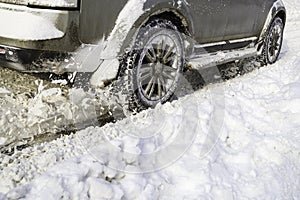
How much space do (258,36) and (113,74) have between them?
10.8 feet

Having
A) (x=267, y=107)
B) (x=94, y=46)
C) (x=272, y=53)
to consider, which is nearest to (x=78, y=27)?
(x=94, y=46)

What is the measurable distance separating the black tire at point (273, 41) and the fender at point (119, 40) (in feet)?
10.8

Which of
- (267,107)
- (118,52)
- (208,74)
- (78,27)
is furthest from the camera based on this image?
(208,74)

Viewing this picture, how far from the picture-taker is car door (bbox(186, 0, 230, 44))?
386 centimetres

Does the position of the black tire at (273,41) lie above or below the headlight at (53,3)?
below

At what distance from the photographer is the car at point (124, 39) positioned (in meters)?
2.67

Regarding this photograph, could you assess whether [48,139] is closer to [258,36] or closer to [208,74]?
[208,74]

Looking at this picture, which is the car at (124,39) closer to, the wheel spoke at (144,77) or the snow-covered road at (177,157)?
the wheel spoke at (144,77)

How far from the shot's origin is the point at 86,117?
3295 millimetres

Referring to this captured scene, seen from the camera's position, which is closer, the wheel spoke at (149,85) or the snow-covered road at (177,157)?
the snow-covered road at (177,157)

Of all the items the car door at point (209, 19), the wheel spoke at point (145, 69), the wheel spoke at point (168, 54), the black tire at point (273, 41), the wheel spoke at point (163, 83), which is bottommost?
the black tire at point (273, 41)

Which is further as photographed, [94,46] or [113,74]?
[113,74]

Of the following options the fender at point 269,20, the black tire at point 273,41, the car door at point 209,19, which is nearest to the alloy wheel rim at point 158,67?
the car door at point 209,19

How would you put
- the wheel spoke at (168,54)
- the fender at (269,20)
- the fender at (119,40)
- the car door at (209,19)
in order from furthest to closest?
the fender at (269,20)
the car door at (209,19)
the wheel spoke at (168,54)
the fender at (119,40)
